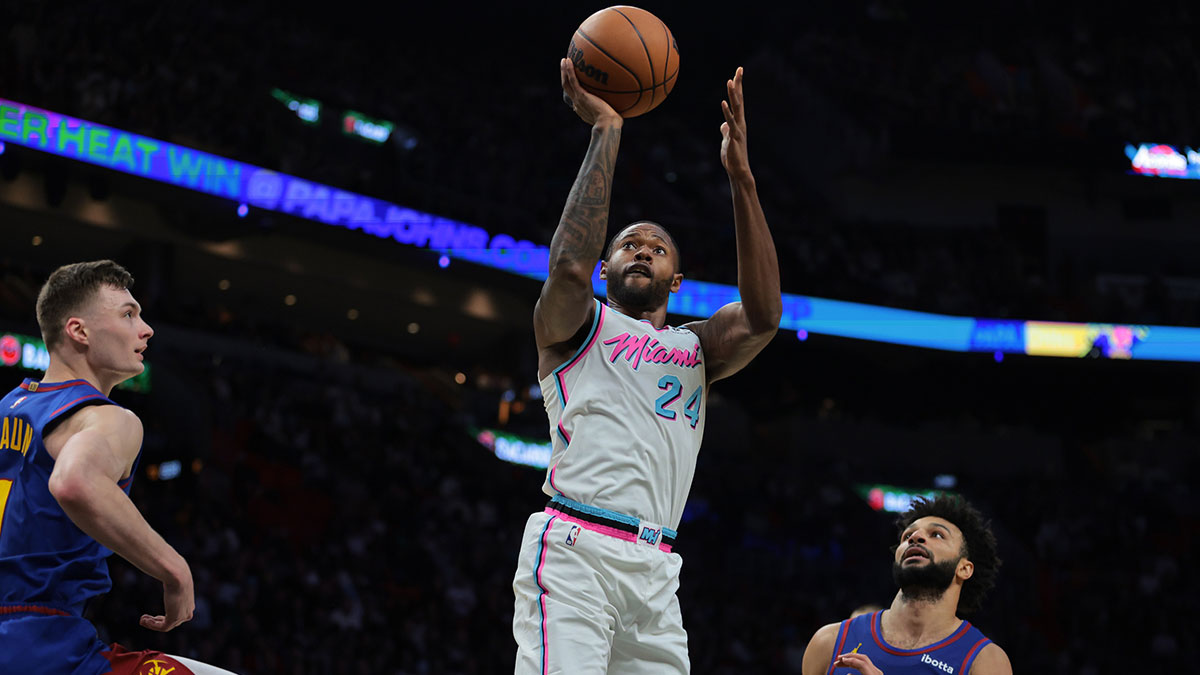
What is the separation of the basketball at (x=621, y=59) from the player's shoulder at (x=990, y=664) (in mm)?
2281

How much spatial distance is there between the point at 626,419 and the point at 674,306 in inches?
674

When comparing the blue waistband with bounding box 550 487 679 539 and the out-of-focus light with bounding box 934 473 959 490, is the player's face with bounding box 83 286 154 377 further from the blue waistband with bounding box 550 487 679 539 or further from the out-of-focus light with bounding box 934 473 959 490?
the out-of-focus light with bounding box 934 473 959 490

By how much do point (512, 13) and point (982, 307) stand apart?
13.5 metres

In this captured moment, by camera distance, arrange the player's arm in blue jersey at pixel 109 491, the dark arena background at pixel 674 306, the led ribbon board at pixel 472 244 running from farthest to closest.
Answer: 1. the led ribbon board at pixel 472 244
2. the dark arena background at pixel 674 306
3. the player's arm in blue jersey at pixel 109 491

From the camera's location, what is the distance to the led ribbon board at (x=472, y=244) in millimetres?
15023

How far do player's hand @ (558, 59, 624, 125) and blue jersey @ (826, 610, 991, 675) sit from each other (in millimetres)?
2120

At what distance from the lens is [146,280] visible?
17891 millimetres

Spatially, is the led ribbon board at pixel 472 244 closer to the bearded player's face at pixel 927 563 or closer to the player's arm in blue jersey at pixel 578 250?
the player's arm in blue jersey at pixel 578 250

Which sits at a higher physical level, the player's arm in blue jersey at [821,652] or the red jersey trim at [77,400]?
the red jersey trim at [77,400]

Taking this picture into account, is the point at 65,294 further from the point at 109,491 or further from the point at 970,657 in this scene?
the point at 970,657

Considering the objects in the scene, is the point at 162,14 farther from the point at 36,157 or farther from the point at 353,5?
the point at 353,5

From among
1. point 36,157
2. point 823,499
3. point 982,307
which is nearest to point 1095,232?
point 982,307

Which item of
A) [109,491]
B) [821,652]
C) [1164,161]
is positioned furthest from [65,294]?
[1164,161]

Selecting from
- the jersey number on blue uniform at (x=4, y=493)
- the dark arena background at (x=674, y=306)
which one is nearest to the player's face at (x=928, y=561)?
the jersey number on blue uniform at (x=4, y=493)
